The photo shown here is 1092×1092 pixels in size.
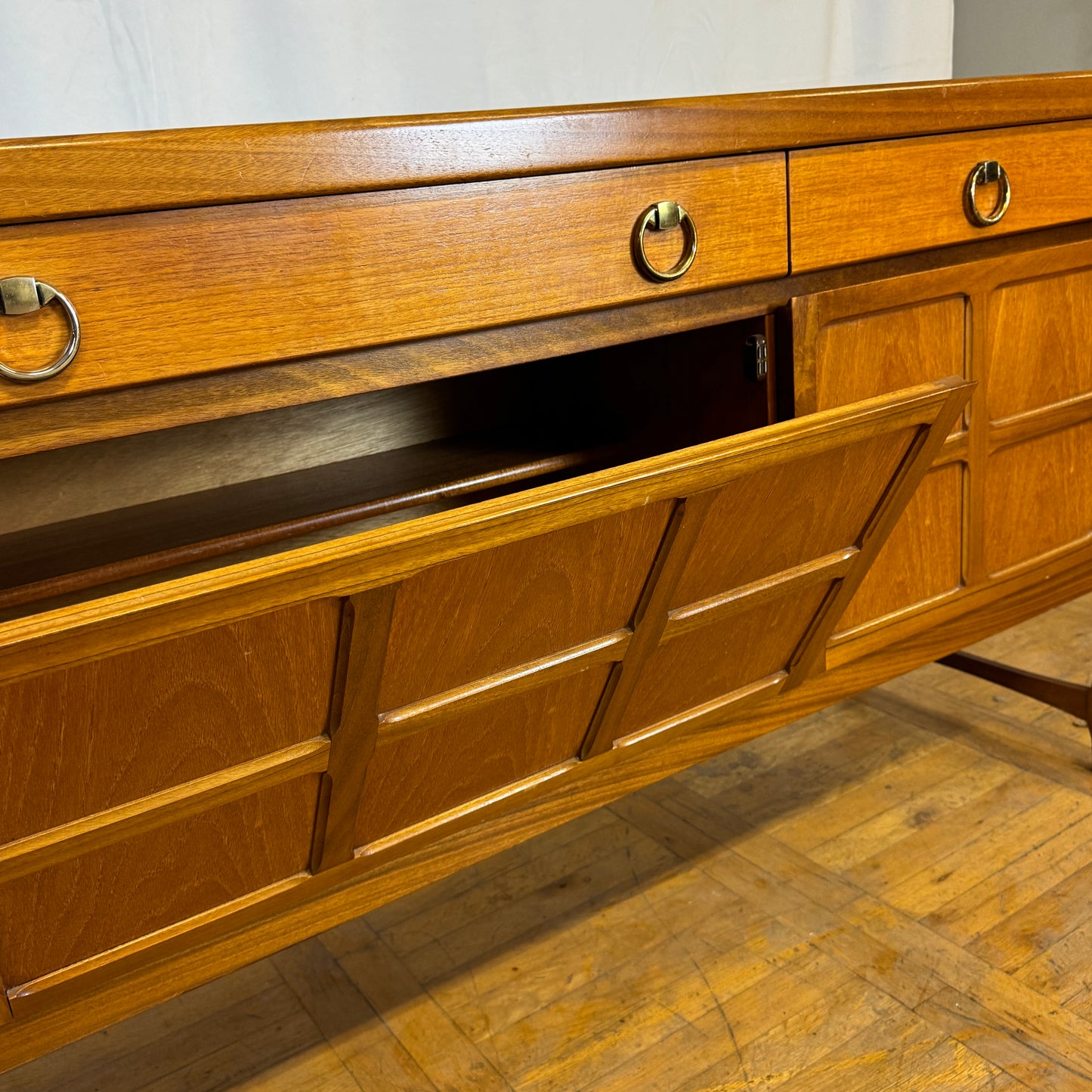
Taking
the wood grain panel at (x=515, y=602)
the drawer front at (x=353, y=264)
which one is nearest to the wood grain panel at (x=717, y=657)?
the wood grain panel at (x=515, y=602)

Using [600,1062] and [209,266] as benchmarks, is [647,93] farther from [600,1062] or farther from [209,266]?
[600,1062]

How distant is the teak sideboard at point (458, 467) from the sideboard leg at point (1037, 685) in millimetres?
275

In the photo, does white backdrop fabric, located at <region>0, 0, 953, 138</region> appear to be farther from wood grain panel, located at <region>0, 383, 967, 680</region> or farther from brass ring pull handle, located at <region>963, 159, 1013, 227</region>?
wood grain panel, located at <region>0, 383, 967, 680</region>

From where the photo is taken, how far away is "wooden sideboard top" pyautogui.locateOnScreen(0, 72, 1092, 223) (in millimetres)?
701

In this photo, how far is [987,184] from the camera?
1210mm

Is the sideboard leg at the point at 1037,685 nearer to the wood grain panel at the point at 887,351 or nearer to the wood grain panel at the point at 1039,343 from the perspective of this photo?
the wood grain panel at the point at 1039,343

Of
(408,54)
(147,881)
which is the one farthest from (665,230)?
(408,54)

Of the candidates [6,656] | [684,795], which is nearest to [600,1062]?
[684,795]

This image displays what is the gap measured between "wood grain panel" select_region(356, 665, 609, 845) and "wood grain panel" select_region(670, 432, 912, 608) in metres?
0.13

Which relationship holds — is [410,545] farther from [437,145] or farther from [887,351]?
[887,351]

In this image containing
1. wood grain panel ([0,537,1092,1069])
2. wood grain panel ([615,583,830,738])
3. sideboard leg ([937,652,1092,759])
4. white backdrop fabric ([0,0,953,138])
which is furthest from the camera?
sideboard leg ([937,652,1092,759])

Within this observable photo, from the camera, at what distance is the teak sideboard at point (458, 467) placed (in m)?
0.72

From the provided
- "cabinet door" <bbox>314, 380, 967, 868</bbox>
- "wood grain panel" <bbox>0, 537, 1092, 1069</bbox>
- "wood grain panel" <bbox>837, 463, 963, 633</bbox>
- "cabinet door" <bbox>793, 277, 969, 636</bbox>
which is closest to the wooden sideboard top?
"cabinet door" <bbox>793, 277, 969, 636</bbox>

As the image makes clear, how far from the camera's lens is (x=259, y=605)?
0.67m
